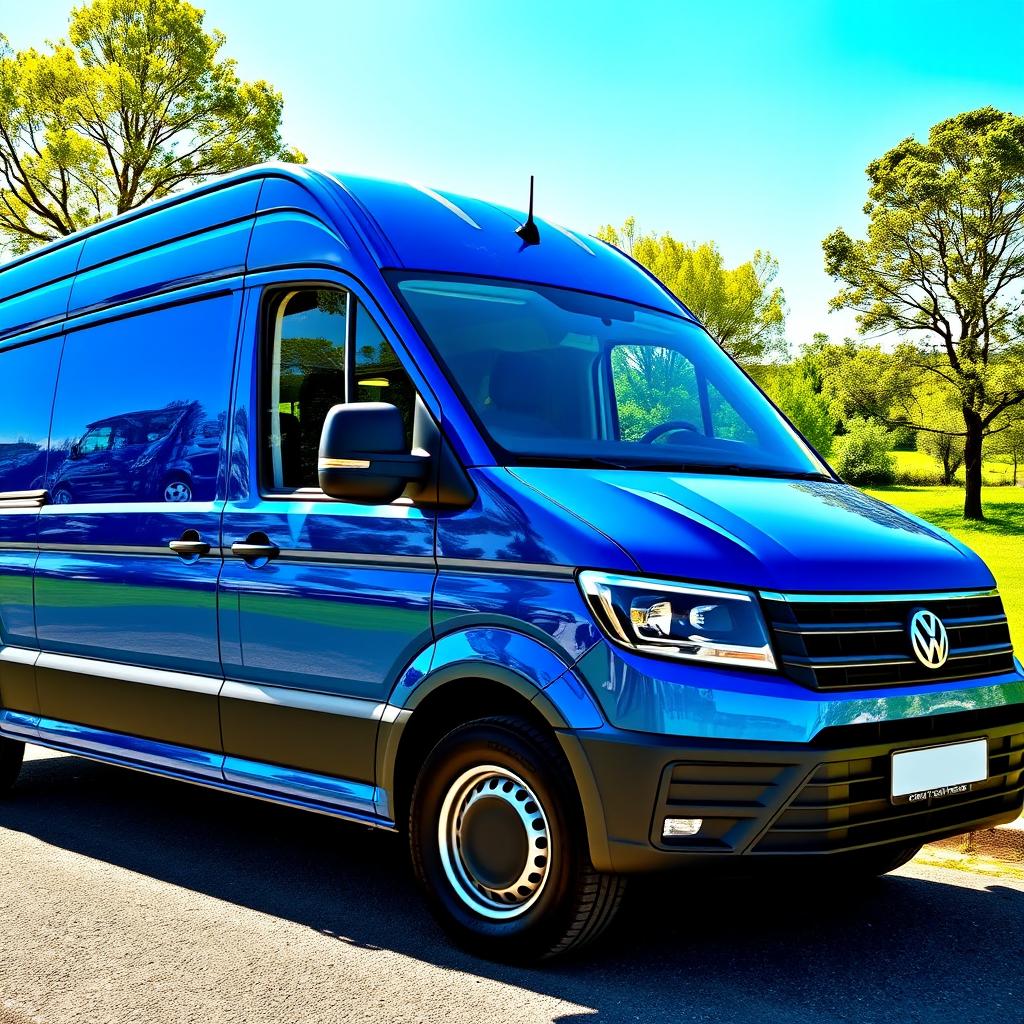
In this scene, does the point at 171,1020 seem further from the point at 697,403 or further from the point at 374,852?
the point at 697,403

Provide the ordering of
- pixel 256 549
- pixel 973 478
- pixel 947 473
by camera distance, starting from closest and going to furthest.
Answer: pixel 256 549
pixel 973 478
pixel 947 473

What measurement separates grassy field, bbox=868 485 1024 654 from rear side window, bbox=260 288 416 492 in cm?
806

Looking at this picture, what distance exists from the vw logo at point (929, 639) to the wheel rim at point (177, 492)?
2779 mm

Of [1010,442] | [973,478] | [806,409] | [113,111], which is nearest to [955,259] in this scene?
[973,478]

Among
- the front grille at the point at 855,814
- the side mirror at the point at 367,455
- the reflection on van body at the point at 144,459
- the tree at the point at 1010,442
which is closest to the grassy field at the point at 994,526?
the tree at the point at 1010,442

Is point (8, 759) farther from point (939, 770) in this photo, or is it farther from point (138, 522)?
point (939, 770)

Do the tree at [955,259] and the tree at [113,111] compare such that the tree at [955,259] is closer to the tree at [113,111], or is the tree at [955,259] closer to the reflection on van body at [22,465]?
the tree at [113,111]

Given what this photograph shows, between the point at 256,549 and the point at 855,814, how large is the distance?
2262 millimetres

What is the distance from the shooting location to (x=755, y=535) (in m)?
3.55

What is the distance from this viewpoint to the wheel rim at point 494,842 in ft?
12.0

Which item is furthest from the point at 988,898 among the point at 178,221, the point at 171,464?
the point at 178,221

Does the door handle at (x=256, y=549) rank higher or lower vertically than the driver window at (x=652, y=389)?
lower

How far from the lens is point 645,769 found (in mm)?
3324

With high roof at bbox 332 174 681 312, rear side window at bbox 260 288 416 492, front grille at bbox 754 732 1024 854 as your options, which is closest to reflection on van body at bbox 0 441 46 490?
rear side window at bbox 260 288 416 492
